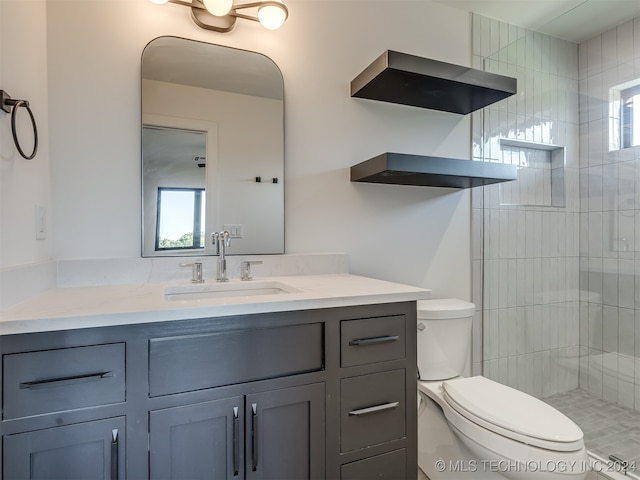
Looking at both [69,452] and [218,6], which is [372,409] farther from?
[218,6]

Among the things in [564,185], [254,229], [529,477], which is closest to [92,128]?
[254,229]

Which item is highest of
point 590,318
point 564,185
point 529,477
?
point 564,185

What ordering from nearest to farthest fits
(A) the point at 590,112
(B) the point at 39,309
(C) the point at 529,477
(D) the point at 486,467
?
(B) the point at 39,309
(C) the point at 529,477
(D) the point at 486,467
(A) the point at 590,112

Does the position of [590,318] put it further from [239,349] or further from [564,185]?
[239,349]

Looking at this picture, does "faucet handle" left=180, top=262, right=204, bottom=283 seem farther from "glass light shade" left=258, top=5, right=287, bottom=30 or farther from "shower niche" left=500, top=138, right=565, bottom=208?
"shower niche" left=500, top=138, right=565, bottom=208

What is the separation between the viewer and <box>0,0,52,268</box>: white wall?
1.06 metres

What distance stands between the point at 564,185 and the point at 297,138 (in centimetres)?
177

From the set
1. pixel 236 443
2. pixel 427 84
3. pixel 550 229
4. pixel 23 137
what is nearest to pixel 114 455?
pixel 236 443

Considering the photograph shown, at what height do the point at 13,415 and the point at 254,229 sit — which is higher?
the point at 254,229

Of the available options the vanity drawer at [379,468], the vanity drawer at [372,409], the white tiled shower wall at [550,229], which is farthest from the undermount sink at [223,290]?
the white tiled shower wall at [550,229]

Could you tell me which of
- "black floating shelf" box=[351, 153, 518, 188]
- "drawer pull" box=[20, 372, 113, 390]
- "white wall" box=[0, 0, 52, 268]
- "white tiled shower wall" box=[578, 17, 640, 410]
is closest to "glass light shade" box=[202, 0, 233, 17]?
"white wall" box=[0, 0, 52, 268]

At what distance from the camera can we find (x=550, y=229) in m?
2.27

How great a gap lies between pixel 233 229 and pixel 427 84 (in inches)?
47.0

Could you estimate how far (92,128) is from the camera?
4.76 ft
